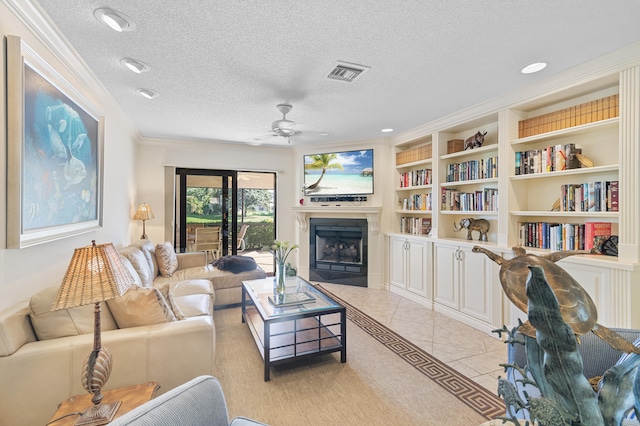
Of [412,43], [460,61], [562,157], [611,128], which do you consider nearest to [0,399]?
[412,43]

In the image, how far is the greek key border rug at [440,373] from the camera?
1923 millimetres

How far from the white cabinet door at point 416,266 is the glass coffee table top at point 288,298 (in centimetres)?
172

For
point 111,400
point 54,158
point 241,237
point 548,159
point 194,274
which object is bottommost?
point 111,400

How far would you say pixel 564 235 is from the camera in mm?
2617

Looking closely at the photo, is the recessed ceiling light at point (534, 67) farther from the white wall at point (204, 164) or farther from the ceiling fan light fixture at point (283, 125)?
the white wall at point (204, 164)

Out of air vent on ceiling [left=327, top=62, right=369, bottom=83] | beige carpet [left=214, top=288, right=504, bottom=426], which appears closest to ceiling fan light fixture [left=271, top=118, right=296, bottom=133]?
air vent on ceiling [left=327, top=62, right=369, bottom=83]

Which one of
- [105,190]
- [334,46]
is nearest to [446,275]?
[334,46]

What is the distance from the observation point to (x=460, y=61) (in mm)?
2223

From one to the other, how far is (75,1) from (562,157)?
3746mm

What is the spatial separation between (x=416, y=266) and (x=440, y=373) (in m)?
1.91

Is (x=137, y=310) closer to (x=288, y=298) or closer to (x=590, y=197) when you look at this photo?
(x=288, y=298)

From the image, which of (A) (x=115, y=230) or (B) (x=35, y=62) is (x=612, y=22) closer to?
(B) (x=35, y=62)

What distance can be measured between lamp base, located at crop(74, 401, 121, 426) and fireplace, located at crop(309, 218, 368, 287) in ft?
12.8

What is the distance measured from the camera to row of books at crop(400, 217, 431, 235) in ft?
14.0
